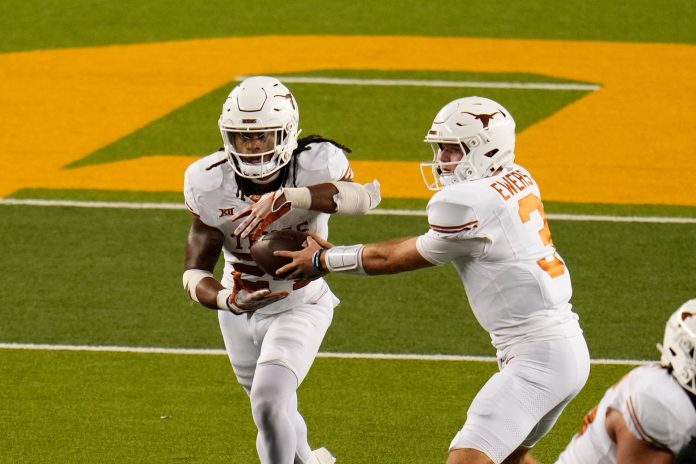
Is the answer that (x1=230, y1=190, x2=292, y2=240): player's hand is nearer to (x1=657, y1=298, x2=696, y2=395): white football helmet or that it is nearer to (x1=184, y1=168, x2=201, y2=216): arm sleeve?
(x1=184, y1=168, x2=201, y2=216): arm sleeve

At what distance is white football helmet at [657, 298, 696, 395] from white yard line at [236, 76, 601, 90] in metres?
9.45

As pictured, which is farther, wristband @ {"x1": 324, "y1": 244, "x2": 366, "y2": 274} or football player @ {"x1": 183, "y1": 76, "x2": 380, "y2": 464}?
football player @ {"x1": 183, "y1": 76, "x2": 380, "y2": 464}

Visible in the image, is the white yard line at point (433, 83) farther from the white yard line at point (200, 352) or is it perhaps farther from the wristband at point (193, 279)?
the wristband at point (193, 279)

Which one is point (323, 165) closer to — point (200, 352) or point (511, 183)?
point (511, 183)

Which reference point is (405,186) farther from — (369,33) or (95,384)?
(369,33)

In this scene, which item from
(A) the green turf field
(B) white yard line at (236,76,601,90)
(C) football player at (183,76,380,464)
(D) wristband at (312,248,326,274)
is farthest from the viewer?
(B) white yard line at (236,76,601,90)

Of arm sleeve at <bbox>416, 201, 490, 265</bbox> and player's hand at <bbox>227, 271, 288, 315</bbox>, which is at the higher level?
arm sleeve at <bbox>416, 201, 490, 265</bbox>

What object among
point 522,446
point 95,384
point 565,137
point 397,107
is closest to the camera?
point 522,446

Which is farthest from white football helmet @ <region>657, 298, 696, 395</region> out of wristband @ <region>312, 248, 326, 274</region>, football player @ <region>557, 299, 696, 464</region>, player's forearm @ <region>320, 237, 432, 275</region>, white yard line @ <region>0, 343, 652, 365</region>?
white yard line @ <region>0, 343, 652, 365</region>

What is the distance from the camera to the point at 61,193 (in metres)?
10.9

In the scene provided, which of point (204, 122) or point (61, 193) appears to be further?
point (204, 122)

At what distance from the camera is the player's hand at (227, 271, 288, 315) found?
225 inches

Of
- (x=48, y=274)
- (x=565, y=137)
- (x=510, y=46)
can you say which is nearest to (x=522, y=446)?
(x=48, y=274)

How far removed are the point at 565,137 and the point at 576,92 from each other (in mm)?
1516
